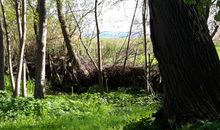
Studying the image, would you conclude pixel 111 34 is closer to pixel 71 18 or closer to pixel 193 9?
pixel 71 18

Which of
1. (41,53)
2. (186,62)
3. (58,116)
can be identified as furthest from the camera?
(41,53)

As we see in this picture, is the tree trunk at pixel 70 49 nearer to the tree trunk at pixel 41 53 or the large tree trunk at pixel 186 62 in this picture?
the tree trunk at pixel 41 53

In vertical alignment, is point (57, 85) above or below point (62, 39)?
below

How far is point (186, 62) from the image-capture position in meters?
7.24

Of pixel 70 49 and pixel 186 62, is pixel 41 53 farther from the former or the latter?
pixel 70 49

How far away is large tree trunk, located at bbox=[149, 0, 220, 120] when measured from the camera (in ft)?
23.6

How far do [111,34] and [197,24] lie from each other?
1803 centimetres

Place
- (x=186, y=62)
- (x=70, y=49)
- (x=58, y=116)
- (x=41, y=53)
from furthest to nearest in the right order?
(x=70, y=49), (x=41, y=53), (x=58, y=116), (x=186, y=62)

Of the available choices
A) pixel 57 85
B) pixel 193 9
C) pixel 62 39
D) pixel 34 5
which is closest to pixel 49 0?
pixel 34 5

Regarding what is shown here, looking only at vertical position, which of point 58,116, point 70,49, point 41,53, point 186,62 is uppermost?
point 70,49

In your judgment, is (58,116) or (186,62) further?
(58,116)

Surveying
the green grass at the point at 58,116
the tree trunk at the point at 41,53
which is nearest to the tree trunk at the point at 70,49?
the tree trunk at the point at 41,53

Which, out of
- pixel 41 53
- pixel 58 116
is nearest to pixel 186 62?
pixel 58 116

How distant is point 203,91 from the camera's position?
284 inches
